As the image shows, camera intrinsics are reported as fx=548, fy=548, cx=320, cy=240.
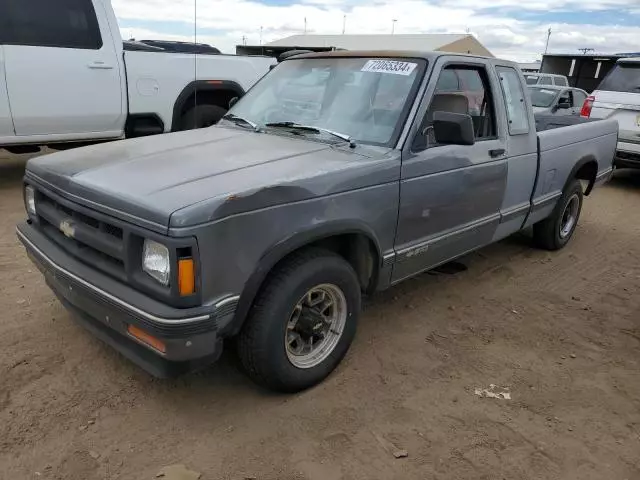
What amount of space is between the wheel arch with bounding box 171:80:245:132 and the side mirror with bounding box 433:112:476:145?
464 centimetres

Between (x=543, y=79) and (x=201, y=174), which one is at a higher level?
(x=543, y=79)

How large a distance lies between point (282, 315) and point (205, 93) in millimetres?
5466

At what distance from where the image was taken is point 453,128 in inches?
130

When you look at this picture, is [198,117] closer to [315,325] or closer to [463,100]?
[463,100]

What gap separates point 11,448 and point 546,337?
336cm

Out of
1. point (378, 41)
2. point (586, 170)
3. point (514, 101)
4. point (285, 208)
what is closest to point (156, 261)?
point (285, 208)

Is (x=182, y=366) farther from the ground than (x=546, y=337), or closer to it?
farther from the ground

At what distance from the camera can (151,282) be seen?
2469mm

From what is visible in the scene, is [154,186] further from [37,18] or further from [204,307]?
[37,18]

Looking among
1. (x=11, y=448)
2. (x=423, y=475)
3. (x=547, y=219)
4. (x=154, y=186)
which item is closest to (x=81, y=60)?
(x=154, y=186)

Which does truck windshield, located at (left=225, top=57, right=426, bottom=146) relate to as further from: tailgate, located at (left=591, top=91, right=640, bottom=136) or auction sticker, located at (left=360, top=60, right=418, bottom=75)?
tailgate, located at (left=591, top=91, right=640, bottom=136)

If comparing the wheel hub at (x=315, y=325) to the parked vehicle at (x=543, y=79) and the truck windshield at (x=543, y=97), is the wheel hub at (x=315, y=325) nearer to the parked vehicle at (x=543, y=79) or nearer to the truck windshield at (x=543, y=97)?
the truck windshield at (x=543, y=97)

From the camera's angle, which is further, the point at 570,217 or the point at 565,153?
the point at 570,217

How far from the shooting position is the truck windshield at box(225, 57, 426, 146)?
3.45 meters
